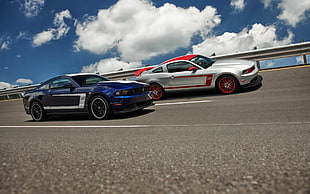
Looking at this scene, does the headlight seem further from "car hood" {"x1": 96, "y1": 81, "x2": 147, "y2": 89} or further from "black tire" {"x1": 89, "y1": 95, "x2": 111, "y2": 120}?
"black tire" {"x1": 89, "y1": 95, "x2": 111, "y2": 120}

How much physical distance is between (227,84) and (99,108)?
4.30 metres

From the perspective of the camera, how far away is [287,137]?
3186 millimetres

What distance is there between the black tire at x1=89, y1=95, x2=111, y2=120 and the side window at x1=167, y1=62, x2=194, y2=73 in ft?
11.1

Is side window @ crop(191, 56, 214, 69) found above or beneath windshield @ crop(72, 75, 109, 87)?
above

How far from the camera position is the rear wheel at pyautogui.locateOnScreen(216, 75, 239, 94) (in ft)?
27.3

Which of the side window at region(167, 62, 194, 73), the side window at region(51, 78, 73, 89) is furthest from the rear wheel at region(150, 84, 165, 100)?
the side window at region(51, 78, 73, 89)

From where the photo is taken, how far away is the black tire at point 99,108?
6828 millimetres

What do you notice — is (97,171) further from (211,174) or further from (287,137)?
(287,137)

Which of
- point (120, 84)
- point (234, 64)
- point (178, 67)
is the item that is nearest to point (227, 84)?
point (234, 64)

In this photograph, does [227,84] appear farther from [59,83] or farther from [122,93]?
[59,83]

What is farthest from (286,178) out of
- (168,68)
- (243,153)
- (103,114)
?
(168,68)

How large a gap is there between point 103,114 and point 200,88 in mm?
A: 3703

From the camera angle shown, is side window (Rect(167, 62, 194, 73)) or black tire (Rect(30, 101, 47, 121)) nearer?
black tire (Rect(30, 101, 47, 121))

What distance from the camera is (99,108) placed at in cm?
697
